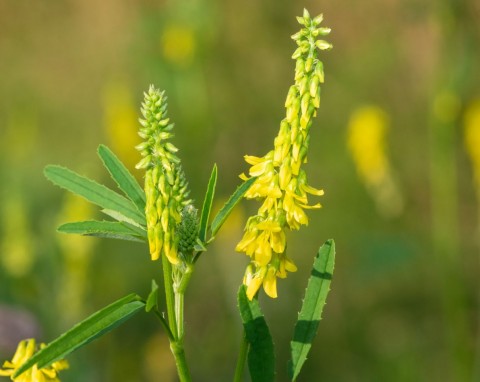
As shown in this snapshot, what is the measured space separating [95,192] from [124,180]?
0.15 feet

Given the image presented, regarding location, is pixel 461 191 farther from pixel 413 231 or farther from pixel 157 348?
pixel 157 348

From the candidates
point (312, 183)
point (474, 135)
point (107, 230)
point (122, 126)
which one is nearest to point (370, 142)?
point (474, 135)

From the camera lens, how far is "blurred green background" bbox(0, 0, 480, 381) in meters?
3.15

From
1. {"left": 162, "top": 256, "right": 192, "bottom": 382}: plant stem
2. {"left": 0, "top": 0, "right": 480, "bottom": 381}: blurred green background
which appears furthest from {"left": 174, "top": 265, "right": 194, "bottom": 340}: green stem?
{"left": 0, "top": 0, "right": 480, "bottom": 381}: blurred green background

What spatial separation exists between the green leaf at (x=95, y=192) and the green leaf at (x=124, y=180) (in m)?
0.01

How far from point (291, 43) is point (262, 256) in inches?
166

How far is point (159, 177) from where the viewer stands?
1017 mm

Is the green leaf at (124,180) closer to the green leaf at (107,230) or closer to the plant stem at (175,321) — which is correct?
the green leaf at (107,230)

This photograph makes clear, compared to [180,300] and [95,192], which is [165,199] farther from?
[95,192]

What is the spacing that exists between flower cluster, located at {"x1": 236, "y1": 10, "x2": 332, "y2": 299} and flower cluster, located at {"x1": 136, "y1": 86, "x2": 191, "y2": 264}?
88 mm

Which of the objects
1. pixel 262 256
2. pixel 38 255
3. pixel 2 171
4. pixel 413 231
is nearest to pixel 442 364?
pixel 413 231

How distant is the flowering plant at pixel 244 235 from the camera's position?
101cm

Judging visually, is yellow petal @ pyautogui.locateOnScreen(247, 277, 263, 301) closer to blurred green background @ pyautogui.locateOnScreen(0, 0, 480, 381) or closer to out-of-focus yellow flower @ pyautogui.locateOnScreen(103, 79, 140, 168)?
blurred green background @ pyautogui.locateOnScreen(0, 0, 480, 381)

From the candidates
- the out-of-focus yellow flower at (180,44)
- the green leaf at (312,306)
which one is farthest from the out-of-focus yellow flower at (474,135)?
the green leaf at (312,306)
